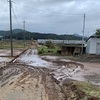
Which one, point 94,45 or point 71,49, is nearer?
point 94,45

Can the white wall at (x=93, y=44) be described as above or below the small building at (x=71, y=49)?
above

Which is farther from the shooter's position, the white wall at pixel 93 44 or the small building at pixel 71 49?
the small building at pixel 71 49

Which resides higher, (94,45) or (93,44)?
(93,44)

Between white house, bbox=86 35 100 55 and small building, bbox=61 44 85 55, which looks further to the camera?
small building, bbox=61 44 85 55

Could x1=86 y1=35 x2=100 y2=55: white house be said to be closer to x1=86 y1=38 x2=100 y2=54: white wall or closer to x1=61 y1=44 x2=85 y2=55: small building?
x1=86 y1=38 x2=100 y2=54: white wall

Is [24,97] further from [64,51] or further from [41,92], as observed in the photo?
[64,51]

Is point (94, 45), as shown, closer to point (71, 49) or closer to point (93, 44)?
point (93, 44)

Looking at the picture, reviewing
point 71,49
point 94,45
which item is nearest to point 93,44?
point 94,45

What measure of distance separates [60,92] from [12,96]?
2730mm

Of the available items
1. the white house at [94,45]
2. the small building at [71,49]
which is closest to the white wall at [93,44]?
the white house at [94,45]

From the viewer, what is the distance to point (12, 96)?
36.8 ft

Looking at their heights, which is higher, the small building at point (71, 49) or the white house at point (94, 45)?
the white house at point (94, 45)

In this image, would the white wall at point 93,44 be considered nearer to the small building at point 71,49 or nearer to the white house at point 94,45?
the white house at point 94,45

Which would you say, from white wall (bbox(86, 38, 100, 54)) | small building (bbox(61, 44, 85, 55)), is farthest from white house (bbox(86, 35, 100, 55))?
small building (bbox(61, 44, 85, 55))
